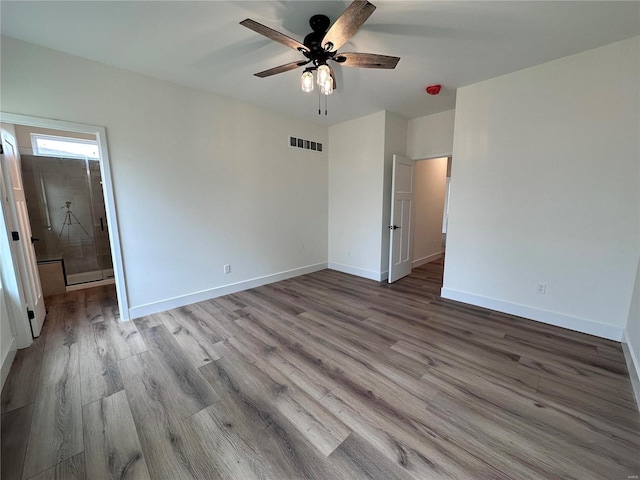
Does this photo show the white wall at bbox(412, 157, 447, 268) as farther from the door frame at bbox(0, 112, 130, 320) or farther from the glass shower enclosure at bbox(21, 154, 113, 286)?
the glass shower enclosure at bbox(21, 154, 113, 286)

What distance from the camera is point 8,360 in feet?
6.73

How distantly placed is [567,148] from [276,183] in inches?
144

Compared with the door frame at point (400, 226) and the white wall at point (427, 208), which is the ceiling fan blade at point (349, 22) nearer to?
the door frame at point (400, 226)

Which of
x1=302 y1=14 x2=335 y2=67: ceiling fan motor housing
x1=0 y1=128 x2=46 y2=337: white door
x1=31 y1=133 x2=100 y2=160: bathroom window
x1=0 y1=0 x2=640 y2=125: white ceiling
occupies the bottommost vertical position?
x1=0 y1=128 x2=46 y2=337: white door

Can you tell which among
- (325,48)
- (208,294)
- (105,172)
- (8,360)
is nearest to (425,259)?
(208,294)

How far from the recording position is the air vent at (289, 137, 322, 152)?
14.1 feet

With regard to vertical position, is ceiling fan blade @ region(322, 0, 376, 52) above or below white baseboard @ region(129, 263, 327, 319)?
above

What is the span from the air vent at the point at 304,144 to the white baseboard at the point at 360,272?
2314mm

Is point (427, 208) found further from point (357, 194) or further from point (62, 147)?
point (62, 147)

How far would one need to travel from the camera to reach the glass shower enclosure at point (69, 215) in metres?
3.95

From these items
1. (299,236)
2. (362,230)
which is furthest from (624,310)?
(299,236)

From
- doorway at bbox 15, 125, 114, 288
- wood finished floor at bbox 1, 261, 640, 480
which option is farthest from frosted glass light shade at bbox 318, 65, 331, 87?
doorway at bbox 15, 125, 114, 288

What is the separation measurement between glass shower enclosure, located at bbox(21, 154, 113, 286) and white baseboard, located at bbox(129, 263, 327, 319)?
2.06 metres

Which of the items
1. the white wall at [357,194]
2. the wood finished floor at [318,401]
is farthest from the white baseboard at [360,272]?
the wood finished floor at [318,401]
